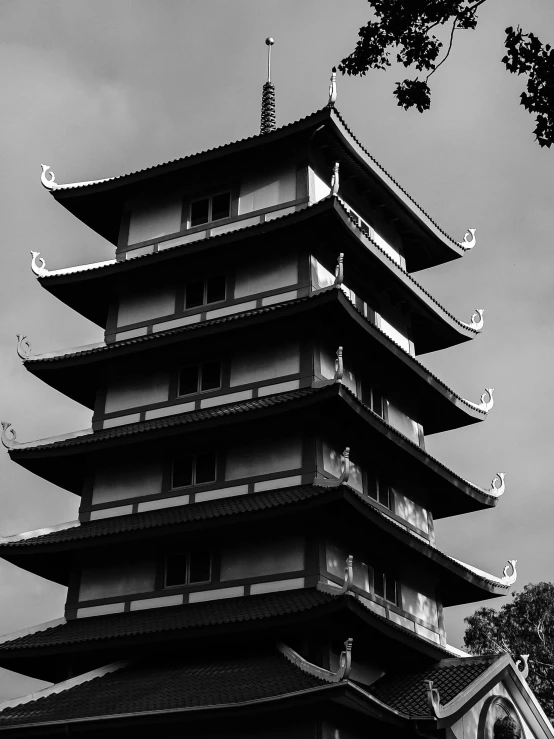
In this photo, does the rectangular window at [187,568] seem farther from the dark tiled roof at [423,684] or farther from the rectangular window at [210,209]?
the rectangular window at [210,209]

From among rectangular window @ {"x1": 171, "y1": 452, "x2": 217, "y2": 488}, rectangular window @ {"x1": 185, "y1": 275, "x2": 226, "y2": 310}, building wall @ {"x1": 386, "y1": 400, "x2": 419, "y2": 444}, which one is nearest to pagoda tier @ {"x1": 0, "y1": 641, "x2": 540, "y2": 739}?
rectangular window @ {"x1": 171, "y1": 452, "x2": 217, "y2": 488}

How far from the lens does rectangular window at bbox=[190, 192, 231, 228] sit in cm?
2856

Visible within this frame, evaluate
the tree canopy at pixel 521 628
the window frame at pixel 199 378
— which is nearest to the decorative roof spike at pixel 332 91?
the window frame at pixel 199 378

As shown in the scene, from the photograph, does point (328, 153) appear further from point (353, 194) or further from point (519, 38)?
point (519, 38)

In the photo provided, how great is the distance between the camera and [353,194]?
1165 inches

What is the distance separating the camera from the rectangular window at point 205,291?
27.6 m

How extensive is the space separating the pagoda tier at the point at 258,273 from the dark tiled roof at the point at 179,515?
16.9 feet

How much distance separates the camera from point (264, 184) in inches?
1107

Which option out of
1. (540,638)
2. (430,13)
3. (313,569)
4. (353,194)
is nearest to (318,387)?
(313,569)

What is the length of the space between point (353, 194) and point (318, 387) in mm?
7653

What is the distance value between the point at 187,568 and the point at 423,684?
19.4 feet

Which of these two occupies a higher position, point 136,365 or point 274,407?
point 136,365

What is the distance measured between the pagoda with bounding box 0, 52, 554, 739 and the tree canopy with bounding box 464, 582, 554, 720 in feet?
65.4

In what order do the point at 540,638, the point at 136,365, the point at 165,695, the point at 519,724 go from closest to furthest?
1. the point at 165,695
2. the point at 519,724
3. the point at 136,365
4. the point at 540,638
